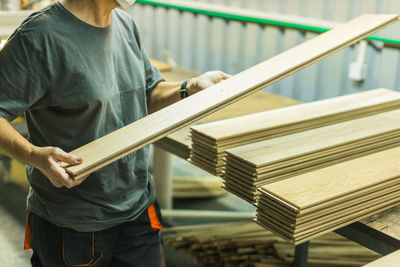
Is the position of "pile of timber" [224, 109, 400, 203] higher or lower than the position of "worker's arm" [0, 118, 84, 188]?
lower

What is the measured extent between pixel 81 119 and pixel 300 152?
2.25 feet

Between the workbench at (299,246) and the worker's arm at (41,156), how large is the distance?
0.73m

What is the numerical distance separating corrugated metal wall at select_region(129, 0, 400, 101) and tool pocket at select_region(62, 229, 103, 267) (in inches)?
82.7

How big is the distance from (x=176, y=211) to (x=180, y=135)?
154 cm

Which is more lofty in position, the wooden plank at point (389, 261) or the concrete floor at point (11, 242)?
the wooden plank at point (389, 261)

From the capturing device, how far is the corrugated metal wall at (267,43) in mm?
3014

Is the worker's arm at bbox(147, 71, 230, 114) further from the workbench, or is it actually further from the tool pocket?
the tool pocket

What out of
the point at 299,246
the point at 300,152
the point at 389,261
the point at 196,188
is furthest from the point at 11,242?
the point at 389,261

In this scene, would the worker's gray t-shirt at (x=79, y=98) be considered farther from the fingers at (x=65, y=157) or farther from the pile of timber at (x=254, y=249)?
the pile of timber at (x=254, y=249)

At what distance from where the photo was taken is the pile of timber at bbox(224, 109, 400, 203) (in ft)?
5.18

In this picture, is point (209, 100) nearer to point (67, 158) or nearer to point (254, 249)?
point (67, 158)

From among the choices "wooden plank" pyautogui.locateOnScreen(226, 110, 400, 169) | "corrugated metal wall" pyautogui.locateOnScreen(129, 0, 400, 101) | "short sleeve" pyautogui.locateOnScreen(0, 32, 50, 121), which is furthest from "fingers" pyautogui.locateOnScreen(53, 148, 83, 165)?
"corrugated metal wall" pyautogui.locateOnScreen(129, 0, 400, 101)

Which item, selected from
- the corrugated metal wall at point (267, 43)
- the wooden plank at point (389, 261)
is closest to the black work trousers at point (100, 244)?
the wooden plank at point (389, 261)

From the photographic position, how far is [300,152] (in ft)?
5.37
